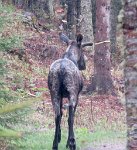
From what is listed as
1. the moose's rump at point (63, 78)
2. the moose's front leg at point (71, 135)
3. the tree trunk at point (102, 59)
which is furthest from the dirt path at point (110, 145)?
the tree trunk at point (102, 59)

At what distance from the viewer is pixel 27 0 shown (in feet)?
120

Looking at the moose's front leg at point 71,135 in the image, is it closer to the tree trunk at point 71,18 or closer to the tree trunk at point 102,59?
the tree trunk at point 102,59

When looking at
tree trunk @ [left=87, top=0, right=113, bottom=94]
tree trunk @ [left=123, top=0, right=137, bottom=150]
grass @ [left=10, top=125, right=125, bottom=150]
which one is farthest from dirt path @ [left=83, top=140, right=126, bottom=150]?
tree trunk @ [left=87, top=0, right=113, bottom=94]

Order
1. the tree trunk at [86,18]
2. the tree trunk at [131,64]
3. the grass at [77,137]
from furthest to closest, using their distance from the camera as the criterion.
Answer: the tree trunk at [86,18]
the grass at [77,137]
the tree trunk at [131,64]

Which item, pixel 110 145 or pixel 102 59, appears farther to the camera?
pixel 102 59

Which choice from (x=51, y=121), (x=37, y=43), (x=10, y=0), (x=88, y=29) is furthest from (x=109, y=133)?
(x=10, y=0)

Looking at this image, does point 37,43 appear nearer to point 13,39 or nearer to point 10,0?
point 10,0

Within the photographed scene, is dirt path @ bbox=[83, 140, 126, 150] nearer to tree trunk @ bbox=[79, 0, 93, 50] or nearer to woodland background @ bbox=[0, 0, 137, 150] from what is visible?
woodland background @ bbox=[0, 0, 137, 150]

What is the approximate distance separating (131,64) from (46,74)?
20.3m

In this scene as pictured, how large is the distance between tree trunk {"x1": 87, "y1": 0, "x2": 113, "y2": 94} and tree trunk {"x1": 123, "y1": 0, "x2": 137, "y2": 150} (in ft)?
51.5

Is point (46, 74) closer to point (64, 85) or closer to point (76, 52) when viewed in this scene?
point (76, 52)

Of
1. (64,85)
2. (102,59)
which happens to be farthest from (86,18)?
(64,85)

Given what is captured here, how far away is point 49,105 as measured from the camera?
1989 cm

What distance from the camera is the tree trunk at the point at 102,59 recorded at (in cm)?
2102
